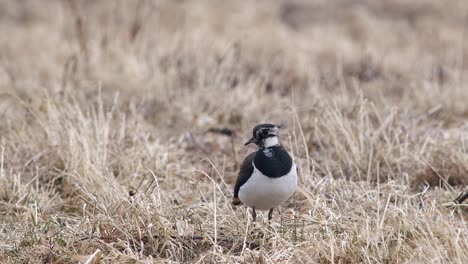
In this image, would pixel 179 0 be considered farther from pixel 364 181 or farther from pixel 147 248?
pixel 147 248

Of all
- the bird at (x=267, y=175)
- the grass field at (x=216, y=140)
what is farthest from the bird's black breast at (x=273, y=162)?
the grass field at (x=216, y=140)

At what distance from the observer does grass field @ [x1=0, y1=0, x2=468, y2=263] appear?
3.60 meters

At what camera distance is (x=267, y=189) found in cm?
365

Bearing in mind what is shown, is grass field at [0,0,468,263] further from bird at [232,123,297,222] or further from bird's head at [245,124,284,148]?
bird's head at [245,124,284,148]

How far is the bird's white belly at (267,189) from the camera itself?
3.64 metres

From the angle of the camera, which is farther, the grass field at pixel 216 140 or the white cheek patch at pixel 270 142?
the white cheek patch at pixel 270 142

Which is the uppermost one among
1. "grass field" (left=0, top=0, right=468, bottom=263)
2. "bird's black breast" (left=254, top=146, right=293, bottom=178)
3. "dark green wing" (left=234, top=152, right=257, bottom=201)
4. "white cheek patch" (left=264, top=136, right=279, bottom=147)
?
"white cheek patch" (left=264, top=136, right=279, bottom=147)

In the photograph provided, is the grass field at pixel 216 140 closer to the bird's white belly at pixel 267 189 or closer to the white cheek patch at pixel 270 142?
the bird's white belly at pixel 267 189

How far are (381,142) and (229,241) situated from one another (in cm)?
200

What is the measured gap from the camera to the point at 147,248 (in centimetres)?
365

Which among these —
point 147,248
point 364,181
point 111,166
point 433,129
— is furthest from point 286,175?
point 433,129

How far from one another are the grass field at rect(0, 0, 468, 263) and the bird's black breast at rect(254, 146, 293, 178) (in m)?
0.27

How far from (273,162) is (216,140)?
2.44 m

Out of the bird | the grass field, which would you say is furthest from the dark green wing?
the grass field
